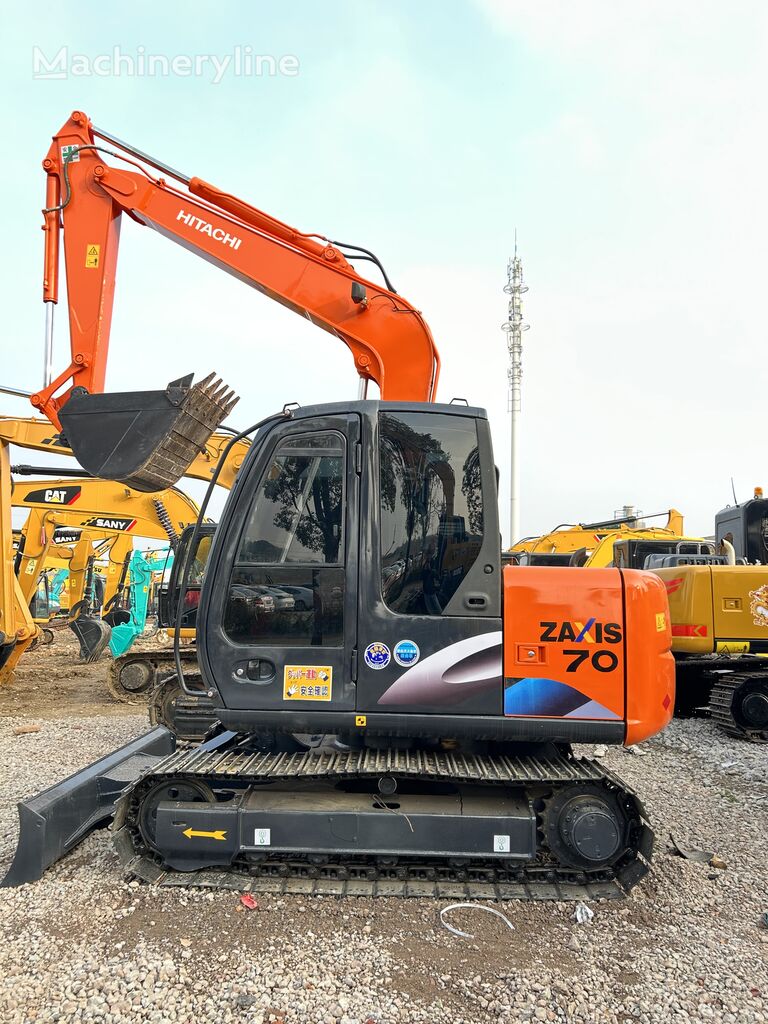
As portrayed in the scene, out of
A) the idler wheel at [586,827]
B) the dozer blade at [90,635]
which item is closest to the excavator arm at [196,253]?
the idler wheel at [586,827]

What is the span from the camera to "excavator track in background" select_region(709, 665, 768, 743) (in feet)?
25.3

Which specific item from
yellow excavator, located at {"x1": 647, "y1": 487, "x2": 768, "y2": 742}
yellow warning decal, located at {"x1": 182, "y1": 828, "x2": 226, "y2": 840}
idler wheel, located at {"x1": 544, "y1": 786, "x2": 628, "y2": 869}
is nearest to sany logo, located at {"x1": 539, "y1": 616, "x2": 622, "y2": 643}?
idler wheel, located at {"x1": 544, "y1": 786, "x2": 628, "y2": 869}

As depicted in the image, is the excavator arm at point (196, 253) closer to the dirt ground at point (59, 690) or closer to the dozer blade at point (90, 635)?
the dirt ground at point (59, 690)

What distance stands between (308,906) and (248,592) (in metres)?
1.68

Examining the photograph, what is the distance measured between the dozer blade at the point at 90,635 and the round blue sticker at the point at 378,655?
Answer: 12.8 m

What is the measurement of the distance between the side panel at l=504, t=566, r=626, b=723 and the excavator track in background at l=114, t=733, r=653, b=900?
378 mm

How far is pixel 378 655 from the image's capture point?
378cm

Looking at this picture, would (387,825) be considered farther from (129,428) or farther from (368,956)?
(129,428)

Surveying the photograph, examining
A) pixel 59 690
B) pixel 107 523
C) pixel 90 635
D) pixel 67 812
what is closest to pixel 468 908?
pixel 67 812

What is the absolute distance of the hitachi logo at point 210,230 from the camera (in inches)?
216

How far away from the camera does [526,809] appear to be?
12.7ft

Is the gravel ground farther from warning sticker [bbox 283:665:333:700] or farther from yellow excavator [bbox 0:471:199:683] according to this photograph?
yellow excavator [bbox 0:471:199:683]

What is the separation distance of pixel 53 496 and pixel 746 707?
37.2 feet

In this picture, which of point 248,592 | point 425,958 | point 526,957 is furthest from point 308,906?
point 248,592
